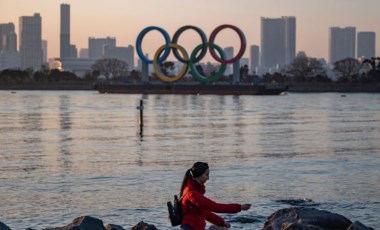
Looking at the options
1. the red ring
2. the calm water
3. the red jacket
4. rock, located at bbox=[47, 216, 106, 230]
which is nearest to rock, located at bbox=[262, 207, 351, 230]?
the calm water

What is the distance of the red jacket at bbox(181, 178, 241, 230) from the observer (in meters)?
10.2

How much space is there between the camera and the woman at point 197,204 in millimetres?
10227

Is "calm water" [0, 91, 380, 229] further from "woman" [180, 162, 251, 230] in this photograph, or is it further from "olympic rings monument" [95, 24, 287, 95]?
"olympic rings monument" [95, 24, 287, 95]

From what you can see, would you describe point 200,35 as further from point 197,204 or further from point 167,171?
point 197,204

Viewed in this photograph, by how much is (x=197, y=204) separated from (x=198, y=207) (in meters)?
0.12

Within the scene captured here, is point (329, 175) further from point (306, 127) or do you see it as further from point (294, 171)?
point (306, 127)

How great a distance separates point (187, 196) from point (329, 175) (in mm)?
15785

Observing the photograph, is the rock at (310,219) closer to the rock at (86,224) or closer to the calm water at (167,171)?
the calm water at (167,171)

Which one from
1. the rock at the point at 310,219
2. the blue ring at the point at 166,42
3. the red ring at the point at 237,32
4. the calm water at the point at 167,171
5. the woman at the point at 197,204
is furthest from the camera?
the blue ring at the point at 166,42

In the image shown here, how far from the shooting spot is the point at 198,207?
10375mm

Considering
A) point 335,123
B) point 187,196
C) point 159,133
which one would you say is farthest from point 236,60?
point 187,196

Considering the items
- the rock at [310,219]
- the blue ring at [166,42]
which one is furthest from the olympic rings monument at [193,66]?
the rock at [310,219]

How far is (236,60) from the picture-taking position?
17212cm

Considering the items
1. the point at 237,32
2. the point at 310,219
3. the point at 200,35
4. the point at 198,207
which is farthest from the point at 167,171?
the point at 200,35
